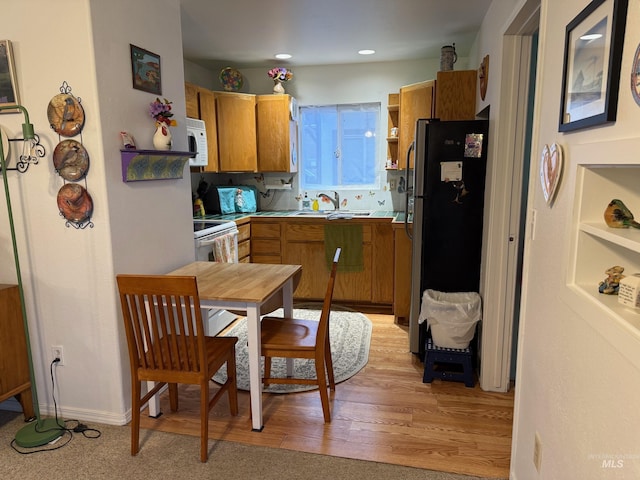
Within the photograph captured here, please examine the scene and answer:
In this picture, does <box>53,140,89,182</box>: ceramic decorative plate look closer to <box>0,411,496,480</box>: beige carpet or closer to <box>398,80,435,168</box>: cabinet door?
<box>0,411,496,480</box>: beige carpet

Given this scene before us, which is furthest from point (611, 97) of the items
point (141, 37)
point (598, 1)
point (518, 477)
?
point (141, 37)

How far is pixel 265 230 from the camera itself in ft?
14.5

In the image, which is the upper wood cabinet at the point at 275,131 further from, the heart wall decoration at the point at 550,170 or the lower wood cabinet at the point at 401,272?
the heart wall decoration at the point at 550,170

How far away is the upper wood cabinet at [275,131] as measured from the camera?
4488 millimetres

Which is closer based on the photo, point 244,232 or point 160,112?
point 160,112

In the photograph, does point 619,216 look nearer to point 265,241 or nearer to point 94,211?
point 94,211

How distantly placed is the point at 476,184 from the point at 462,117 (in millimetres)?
742

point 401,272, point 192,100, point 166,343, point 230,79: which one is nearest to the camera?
point 166,343

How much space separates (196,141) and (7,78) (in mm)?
1374

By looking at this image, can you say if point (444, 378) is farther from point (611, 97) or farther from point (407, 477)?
point (611, 97)

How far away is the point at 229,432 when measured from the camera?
90.9 inches

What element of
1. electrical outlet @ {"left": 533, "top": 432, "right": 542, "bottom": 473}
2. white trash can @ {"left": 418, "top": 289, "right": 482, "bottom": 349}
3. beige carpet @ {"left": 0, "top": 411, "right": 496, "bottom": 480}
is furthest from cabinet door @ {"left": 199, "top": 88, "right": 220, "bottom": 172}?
electrical outlet @ {"left": 533, "top": 432, "right": 542, "bottom": 473}

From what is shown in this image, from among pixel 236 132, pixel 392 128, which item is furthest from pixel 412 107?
pixel 236 132

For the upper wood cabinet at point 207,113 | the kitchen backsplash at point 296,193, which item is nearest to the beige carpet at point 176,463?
the upper wood cabinet at point 207,113
